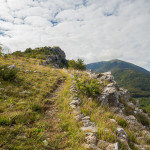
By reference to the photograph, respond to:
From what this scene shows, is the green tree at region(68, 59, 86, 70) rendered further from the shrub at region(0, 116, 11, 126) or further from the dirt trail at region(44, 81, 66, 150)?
the shrub at region(0, 116, 11, 126)

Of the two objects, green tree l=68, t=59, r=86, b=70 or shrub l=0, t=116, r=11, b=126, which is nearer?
shrub l=0, t=116, r=11, b=126

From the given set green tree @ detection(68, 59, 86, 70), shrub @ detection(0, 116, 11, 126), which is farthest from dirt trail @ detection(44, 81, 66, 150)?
green tree @ detection(68, 59, 86, 70)

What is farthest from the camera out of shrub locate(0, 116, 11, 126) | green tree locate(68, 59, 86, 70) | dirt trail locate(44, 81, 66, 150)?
green tree locate(68, 59, 86, 70)

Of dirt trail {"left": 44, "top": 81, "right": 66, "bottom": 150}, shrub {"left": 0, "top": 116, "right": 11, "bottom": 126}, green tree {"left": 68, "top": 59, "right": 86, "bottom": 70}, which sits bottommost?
dirt trail {"left": 44, "top": 81, "right": 66, "bottom": 150}

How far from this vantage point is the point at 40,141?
3949 millimetres

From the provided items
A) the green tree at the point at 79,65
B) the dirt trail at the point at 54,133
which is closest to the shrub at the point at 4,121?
the dirt trail at the point at 54,133

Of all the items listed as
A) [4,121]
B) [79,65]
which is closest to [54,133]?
[4,121]

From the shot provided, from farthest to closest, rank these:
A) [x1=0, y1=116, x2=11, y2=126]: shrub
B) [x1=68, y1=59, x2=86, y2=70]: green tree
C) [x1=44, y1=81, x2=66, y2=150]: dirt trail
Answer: [x1=68, y1=59, x2=86, y2=70]: green tree, [x1=0, y1=116, x2=11, y2=126]: shrub, [x1=44, y1=81, x2=66, y2=150]: dirt trail

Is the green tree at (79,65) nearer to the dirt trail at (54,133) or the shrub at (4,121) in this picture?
the dirt trail at (54,133)

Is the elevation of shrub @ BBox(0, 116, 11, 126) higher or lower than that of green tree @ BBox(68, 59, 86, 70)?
lower

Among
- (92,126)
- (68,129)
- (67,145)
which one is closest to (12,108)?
(68,129)

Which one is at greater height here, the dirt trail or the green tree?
the green tree

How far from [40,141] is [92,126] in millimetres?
2730

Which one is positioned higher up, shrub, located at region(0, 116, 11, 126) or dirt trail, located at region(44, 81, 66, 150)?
shrub, located at region(0, 116, 11, 126)
